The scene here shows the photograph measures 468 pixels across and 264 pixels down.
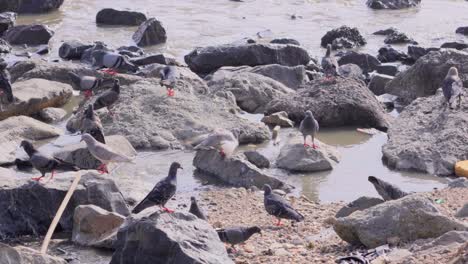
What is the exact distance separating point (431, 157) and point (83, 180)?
4.45 meters

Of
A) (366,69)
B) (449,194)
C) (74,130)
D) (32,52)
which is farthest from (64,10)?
(449,194)

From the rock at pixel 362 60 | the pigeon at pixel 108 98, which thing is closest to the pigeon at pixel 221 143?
the pigeon at pixel 108 98

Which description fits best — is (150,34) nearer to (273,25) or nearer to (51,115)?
(273,25)

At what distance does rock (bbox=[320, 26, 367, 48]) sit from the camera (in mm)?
19844

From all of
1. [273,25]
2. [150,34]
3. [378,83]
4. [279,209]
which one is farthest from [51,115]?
[273,25]

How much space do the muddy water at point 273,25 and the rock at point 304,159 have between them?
11cm

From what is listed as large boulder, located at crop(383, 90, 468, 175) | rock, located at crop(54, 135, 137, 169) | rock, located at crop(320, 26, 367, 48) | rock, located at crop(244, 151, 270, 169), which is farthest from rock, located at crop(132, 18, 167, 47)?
rock, located at crop(244, 151, 270, 169)

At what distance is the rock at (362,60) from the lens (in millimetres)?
17406

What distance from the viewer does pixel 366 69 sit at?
1734 centimetres

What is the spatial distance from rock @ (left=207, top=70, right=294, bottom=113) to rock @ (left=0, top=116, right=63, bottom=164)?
289 cm

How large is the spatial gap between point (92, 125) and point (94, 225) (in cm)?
317

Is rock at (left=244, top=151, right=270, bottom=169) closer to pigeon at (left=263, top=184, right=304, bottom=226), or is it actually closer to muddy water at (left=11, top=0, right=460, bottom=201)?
muddy water at (left=11, top=0, right=460, bottom=201)

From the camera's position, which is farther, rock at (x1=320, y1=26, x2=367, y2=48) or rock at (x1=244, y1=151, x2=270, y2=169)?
rock at (x1=320, y1=26, x2=367, y2=48)

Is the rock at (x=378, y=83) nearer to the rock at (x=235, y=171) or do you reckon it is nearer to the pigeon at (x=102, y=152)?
the rock at (x=235, y=171)
